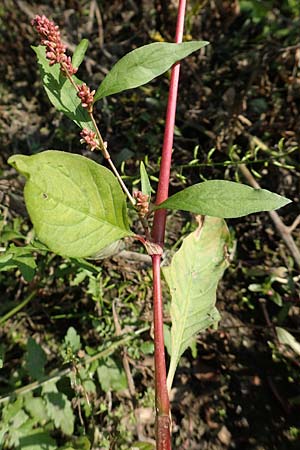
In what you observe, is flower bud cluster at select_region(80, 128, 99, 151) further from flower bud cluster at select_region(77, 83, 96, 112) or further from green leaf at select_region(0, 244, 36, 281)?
green leaf at select_region(0, 244, 36, 281)

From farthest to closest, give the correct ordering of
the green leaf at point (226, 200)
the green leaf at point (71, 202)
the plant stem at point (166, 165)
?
the plant stem at point (166, 165)
the green leaf at point (226, 200)
the green leaf at point (71, 202)

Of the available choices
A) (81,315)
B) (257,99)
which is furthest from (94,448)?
(257,99)

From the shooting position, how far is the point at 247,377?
1.86m

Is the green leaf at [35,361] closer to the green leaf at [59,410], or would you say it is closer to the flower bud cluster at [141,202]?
the green leaf at [59,410]

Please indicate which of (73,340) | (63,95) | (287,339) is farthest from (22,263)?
(287,339)

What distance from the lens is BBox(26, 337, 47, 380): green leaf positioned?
1.68 metres

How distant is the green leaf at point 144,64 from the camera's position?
48.7 inches

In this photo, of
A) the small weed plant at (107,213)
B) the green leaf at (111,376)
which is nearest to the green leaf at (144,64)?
the small weed plant at (107,213)

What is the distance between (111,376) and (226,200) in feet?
3.09

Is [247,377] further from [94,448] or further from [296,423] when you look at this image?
[94,448]

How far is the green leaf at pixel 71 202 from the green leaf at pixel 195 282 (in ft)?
1.33

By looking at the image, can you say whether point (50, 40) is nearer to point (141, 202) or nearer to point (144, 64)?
point (144, 64)

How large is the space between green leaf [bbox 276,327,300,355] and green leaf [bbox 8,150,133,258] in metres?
0.88

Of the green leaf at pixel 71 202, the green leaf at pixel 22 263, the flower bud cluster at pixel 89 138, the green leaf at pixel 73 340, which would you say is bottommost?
the green leaf at pixel 73 340
